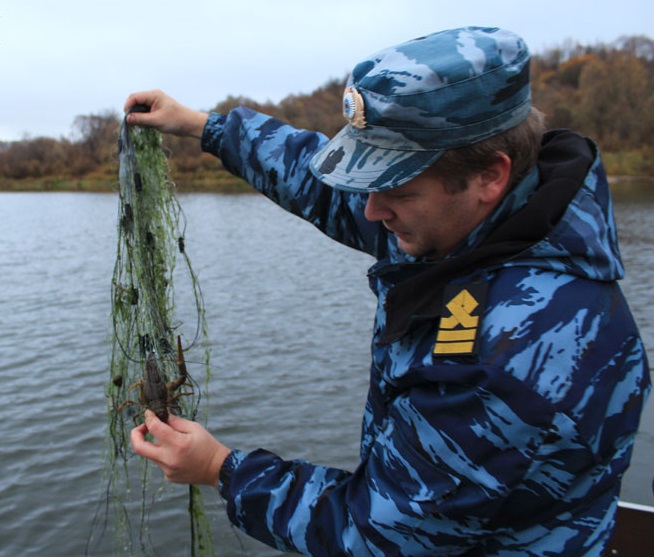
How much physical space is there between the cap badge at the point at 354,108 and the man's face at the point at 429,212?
22 centimetres

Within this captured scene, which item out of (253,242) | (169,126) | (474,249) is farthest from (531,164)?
(253,242)

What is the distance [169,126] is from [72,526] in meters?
5.01

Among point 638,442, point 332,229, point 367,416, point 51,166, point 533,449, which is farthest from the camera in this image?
point 51,166

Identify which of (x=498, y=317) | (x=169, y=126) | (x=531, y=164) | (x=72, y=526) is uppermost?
(x=169, y=126)

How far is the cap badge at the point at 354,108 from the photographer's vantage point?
204 cm

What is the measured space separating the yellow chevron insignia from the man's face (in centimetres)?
21

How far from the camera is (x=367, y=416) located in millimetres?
2523

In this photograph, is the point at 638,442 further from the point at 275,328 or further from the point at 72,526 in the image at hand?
the point at 275,328

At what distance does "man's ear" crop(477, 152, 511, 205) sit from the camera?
1967mm

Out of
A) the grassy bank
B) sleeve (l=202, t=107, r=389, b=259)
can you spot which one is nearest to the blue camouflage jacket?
sleeve (l=202, t=107, r=389, b=259)

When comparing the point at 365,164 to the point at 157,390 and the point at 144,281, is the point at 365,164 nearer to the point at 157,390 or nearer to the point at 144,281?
the point at 157,390

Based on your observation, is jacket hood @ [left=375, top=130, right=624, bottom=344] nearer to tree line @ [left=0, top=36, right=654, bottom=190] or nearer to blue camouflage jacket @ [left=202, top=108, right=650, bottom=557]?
blue camouflage jacket @ [left=202, top=108, right=650, bottom=557]

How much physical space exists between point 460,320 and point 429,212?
345mm

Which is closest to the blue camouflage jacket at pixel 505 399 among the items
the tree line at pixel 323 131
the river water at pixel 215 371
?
the river water at pixel 215 371
